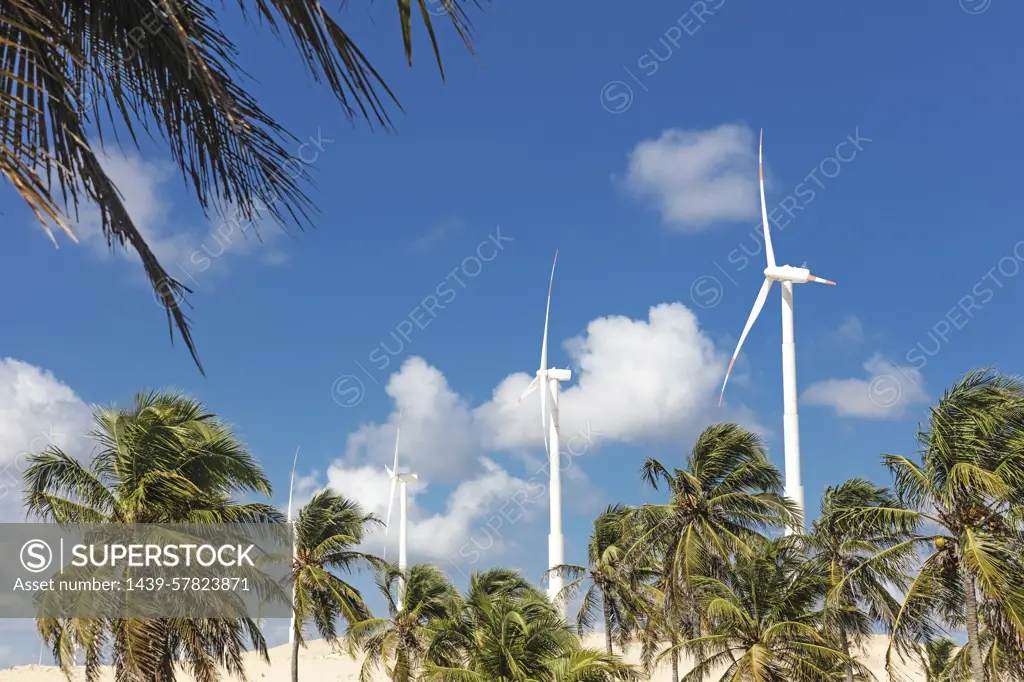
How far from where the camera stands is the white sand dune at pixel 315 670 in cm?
8869

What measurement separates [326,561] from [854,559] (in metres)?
20.9

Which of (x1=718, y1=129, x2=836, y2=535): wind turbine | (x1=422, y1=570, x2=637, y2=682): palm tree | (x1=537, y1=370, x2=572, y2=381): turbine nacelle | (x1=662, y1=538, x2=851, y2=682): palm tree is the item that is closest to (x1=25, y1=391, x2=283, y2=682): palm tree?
(x1=422, y1=570, x2=637, y2=682): palm tree

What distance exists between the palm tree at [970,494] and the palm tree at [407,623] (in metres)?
20.2

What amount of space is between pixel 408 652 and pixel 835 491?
62.8ft

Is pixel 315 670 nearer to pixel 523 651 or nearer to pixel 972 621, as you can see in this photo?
pixel 523 651

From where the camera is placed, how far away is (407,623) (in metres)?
Result: 44.3

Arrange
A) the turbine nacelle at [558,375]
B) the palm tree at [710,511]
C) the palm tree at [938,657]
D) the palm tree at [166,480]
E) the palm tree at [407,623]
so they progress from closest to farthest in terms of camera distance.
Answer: the palm tree at [166,480] → the palm tree at [710,511] → the palm tree at [407,623] → the palm tree at [938,657] → the turbine nacelle at [558,375]

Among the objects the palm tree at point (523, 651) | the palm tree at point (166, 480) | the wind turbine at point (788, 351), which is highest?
the wind turbine at point (788, 351)

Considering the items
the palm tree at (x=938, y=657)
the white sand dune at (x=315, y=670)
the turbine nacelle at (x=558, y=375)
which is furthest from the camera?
the white sand dune at (x=315, y=670)

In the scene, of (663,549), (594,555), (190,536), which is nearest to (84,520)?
(190,536)

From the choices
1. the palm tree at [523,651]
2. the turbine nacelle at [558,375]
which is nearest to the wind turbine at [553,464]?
the turbine nacelle at [558,375]

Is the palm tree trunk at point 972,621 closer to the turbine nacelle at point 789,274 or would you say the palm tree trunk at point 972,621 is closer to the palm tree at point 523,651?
the palm tree at point 523,651

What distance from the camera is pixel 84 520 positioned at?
2425 centimetres

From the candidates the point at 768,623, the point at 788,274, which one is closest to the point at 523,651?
the point at 768,623
